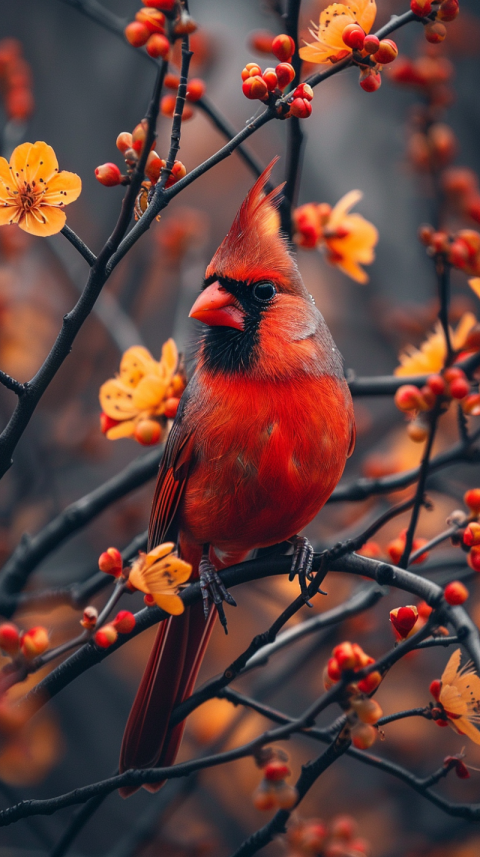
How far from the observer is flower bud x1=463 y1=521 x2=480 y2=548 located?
1.44 metres

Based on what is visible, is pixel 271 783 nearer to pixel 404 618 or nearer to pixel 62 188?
pixel 404 618

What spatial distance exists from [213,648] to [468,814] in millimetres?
2424

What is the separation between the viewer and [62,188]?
1.33m

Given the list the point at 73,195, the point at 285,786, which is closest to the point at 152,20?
the point at 73,195

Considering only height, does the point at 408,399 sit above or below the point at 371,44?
below

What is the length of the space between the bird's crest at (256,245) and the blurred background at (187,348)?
0.51 m

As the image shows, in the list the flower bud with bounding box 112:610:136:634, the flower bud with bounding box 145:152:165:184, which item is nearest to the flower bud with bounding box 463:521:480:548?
the flower bud with bounding box 112:610:136:634

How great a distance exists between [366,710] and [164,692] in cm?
80

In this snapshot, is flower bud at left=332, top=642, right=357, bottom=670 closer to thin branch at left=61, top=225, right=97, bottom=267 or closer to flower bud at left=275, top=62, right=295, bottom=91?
thin branch at left=61, top=225, right=97, bottom=267

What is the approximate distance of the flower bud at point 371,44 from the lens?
4.37 feet

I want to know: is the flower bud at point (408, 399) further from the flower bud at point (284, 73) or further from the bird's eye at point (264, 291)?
the flower bud at point (284, 73)

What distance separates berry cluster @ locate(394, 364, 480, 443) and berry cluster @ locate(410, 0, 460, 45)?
0.68 metres

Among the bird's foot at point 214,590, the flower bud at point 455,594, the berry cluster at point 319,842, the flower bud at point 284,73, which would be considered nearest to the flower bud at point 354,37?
the flower bud at point 284,73

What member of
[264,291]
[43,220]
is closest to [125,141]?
[43,220]
